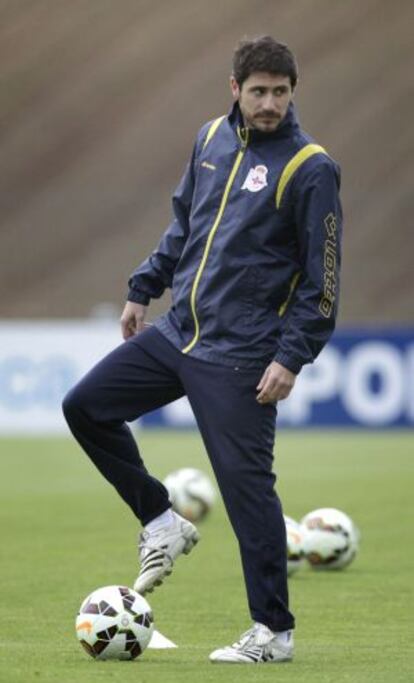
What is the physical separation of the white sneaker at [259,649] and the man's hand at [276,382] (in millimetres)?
856

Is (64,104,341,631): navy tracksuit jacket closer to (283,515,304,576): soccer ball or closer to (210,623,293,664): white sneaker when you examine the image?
(210,623,293,664): white sneaker

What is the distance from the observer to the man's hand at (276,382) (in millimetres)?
6570

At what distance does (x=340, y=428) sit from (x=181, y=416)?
2004mm

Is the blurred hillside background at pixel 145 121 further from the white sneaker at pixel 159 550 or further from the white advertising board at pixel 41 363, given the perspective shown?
the white sneaker at pixel 159 550

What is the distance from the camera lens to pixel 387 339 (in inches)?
912

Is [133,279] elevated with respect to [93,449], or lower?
elevated

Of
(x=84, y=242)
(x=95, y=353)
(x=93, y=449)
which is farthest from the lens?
(x=84, y=242)

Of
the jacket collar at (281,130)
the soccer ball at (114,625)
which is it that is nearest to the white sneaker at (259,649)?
the soccer ball at (114,625)

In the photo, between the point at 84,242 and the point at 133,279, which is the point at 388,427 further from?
the point at 84,242

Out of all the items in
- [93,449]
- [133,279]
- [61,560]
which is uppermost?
[133,279]

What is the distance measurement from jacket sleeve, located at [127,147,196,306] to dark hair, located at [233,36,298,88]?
52 centimetres

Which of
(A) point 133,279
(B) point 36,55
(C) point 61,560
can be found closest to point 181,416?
(C) point 61,560

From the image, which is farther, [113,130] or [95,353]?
[113,130]

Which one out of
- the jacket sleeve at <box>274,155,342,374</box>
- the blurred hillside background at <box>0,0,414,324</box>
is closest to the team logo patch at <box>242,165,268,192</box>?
the jacket sleeve at <box>274,155,342,374</box>
